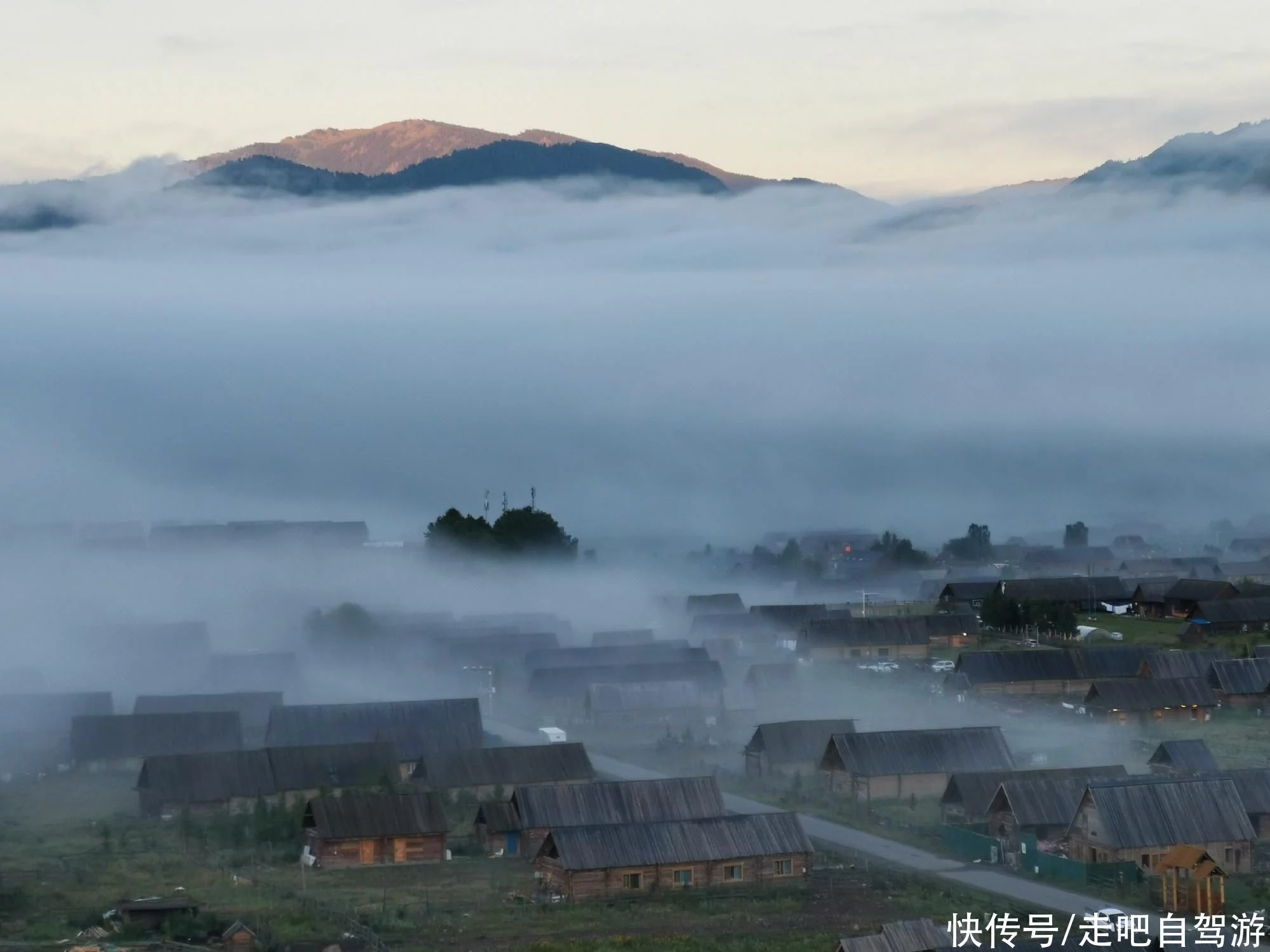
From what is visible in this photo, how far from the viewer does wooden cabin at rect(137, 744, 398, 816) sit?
155 feet

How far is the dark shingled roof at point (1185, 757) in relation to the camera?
157ft

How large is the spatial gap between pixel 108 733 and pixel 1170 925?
3352 cm

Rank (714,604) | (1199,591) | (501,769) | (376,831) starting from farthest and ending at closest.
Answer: (714,604) < (1199,591) < (501,769) < (376,831)

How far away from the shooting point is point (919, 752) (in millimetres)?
48750

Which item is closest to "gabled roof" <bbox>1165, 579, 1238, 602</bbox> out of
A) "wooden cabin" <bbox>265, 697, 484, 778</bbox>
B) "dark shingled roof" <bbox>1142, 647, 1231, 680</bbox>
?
"dark shingled roof" <bbox>1142, 647, 1231, 680</bbox>

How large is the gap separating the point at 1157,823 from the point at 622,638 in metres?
42.4

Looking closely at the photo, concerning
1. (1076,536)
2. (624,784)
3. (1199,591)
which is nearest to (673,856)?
(624,784)

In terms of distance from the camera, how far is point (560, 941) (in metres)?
33.4

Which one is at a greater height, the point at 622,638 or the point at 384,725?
the point at 384,725

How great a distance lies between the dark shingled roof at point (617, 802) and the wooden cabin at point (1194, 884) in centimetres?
993

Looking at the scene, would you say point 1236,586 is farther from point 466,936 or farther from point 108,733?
point 466,936

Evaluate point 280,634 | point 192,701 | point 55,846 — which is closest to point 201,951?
point 55,846

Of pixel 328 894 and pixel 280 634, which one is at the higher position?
pixel 328 894

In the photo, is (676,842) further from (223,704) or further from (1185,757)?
(223,704)
